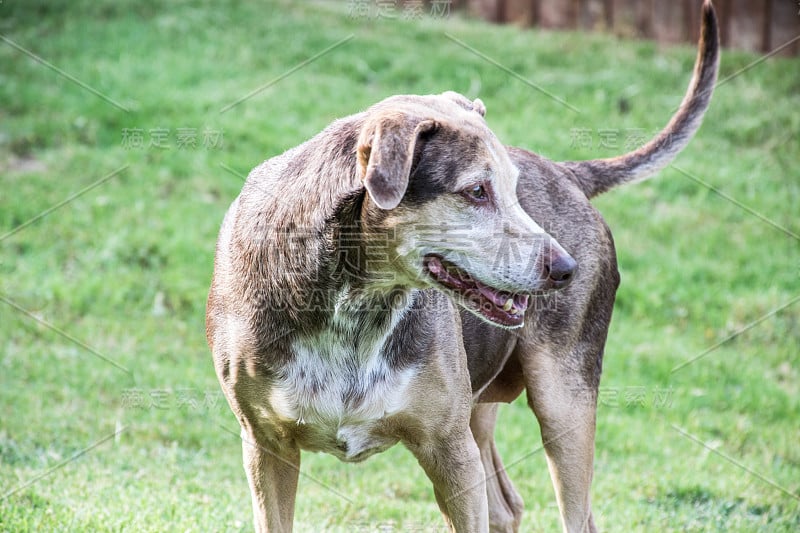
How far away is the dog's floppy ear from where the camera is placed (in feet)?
12.0

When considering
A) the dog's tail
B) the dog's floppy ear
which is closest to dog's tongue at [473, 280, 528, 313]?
the dog's floppy ear

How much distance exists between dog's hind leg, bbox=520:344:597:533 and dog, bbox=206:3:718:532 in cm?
30

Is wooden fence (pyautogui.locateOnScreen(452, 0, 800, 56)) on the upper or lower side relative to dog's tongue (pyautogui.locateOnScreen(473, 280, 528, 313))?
lower

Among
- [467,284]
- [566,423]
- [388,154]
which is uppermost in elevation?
[388,154]

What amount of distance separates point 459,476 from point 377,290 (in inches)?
33.9

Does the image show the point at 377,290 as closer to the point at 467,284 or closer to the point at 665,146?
the point at 467,284

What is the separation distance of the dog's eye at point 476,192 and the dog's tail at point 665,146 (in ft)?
5.22

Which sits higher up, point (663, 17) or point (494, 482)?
point (494, 482)

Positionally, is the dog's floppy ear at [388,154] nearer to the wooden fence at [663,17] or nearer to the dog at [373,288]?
the dog at [373,288]

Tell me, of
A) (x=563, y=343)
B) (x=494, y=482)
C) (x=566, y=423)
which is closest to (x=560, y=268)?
(x=563, y=343)

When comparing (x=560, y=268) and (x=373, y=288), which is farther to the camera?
(x=373, y=288)

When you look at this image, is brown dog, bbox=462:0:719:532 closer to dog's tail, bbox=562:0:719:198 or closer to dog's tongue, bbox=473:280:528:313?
dog's tail, bbox=562:0:719:198

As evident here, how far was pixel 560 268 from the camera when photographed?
3.95 metres

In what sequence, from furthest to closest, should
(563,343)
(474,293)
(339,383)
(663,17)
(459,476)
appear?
(663,17)
(563,343)
(459,476)
(339,383)
(474,293)
